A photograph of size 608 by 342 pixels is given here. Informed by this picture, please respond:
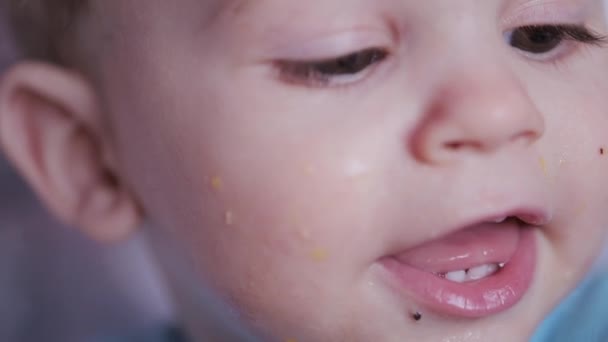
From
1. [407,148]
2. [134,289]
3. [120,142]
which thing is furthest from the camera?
[134,289]

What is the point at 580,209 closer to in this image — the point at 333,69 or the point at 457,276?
the point at 457,276

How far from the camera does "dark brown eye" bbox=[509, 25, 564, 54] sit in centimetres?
71

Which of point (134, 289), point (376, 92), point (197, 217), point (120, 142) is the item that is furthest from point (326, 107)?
point (134, 289)

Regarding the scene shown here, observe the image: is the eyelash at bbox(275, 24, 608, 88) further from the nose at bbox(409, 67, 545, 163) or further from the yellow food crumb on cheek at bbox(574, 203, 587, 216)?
the yellow food crumb on cheek at bbox(574, 203, 587, 216)

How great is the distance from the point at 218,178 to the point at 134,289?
73 cm

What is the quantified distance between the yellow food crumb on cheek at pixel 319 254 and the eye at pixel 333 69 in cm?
13

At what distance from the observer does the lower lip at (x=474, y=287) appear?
2.24 feet

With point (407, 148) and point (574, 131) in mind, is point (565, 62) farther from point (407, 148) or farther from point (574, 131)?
point (407, 148)

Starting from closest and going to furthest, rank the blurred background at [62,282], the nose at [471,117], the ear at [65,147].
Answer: the nose at [471,117], the ear at [65,147], the blurred background at [62,282]

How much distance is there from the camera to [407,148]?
2.11ft

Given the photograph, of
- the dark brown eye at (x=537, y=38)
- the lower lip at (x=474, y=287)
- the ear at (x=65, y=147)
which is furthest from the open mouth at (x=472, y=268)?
the ear at (x=65, y=147)

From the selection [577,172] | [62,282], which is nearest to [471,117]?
[577,172]

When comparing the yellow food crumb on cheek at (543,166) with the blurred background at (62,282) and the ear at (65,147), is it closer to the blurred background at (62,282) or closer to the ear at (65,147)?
the ear at (65,147)

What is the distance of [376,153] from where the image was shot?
2.11 feet
